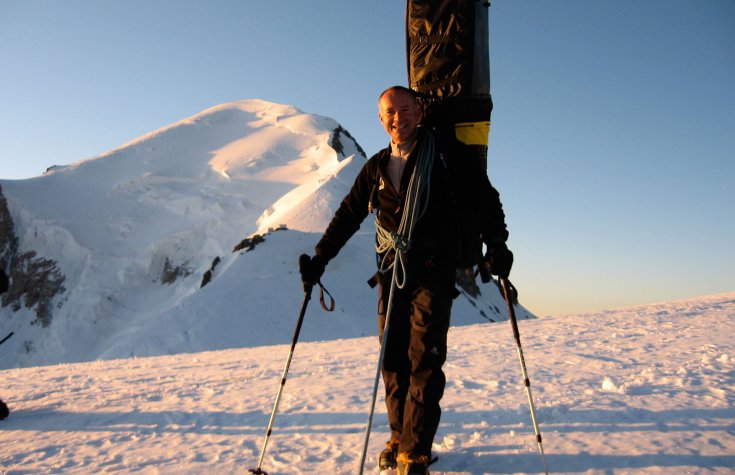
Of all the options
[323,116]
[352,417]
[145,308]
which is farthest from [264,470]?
[323,116]

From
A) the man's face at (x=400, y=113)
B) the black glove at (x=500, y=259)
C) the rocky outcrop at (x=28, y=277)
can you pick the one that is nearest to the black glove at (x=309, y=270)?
the man's face at (x=400, y=113)

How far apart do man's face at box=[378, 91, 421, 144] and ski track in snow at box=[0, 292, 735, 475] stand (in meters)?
2.11

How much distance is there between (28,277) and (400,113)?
127ft

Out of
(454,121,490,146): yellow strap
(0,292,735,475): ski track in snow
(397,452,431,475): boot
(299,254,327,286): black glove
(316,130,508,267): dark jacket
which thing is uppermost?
(454,121,490,146): yellow strap

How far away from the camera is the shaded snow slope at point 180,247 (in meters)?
20.1

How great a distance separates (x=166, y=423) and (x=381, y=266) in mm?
2620

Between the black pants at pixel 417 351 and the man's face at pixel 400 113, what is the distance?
33.9 inches

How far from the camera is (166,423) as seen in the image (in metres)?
4.17

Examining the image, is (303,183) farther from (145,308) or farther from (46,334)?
(46,334)

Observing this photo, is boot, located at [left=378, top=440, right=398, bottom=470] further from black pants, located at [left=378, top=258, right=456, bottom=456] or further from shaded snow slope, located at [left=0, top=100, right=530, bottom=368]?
shaded snow slope, located at [left=0, top=100, right=530, bottom=368]

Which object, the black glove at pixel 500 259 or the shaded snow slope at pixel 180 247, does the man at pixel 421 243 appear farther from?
the shaded snow slope at pixel 180 247

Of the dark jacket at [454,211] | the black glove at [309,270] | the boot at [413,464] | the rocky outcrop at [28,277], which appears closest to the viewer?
the boot at [413,464]

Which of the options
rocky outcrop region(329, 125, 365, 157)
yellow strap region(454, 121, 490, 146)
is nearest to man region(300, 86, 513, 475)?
yellow strap region(454, 121, 490, 146)

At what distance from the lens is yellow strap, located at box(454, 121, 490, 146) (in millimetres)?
3336
